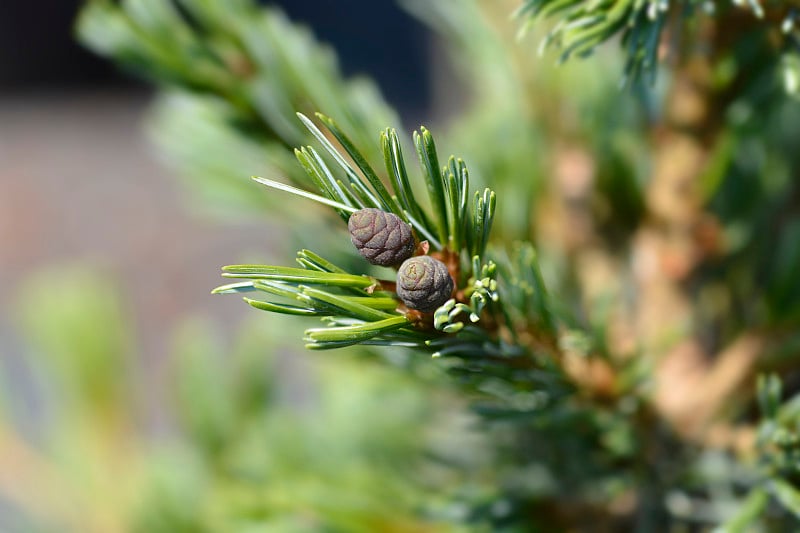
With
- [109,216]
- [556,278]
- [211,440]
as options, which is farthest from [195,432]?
[109,216]

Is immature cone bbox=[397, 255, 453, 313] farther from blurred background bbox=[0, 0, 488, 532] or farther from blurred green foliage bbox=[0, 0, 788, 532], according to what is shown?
blurred background bbox=[0, 0, 488, 532]

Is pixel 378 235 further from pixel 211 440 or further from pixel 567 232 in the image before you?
pixel 211 440

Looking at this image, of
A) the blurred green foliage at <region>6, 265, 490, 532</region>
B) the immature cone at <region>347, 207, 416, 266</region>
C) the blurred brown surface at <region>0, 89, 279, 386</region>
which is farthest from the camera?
the blurred brown surface at <region>0, 89, 279, 386</region>

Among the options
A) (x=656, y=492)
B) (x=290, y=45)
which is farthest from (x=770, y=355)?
(x=290, y=45)

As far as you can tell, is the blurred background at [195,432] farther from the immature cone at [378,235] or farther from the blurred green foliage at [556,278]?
the immature cone at [378,235]

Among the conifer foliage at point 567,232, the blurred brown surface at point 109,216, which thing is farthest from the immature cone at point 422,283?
the blurred brown surface at point 109,216

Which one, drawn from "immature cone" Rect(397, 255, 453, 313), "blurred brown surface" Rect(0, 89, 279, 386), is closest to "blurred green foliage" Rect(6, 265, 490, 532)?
"immature cone" Rect(397, 255, 453, 313)

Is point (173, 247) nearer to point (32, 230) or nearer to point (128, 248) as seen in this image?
point (128, 248)
